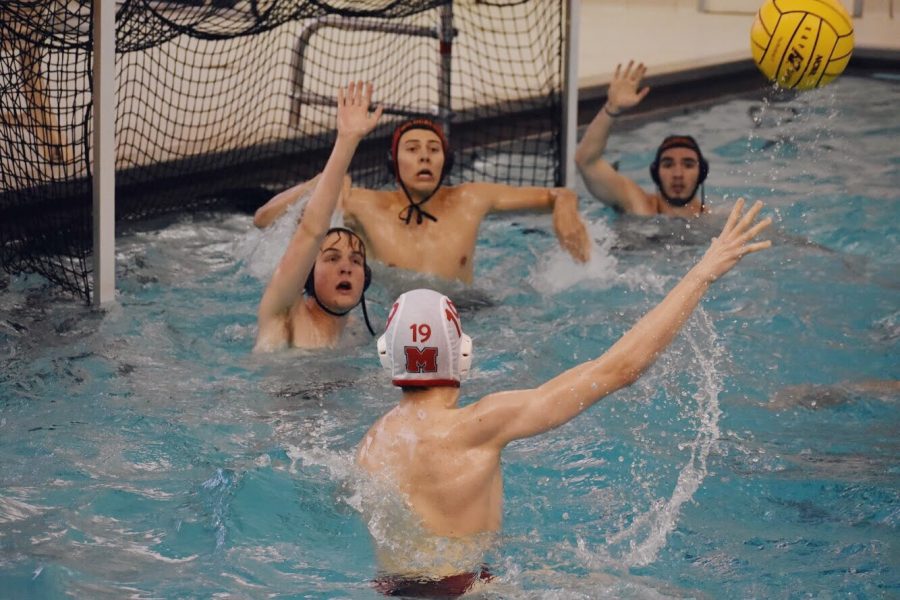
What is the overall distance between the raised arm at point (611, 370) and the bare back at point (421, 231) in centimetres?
289

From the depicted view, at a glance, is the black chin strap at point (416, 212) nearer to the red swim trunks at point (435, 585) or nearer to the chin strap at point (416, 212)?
the chin strap at point (416, 212)

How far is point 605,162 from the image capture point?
24.9 ft

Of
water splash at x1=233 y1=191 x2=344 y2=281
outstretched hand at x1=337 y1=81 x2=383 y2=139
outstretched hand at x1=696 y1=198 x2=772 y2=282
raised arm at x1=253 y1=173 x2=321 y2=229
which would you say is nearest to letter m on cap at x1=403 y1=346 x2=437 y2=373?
outstretched hand at x1=696 y1=198 x2=772 y2=282

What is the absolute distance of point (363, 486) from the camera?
12.4 feet

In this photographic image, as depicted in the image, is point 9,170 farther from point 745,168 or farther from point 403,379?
point 745,168

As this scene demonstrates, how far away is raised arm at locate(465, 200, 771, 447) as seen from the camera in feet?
11.2

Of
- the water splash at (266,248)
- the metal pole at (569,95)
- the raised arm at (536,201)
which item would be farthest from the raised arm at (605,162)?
the water splash at (266,248)

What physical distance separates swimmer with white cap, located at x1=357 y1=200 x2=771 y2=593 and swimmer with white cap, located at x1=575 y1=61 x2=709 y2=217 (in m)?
3.69

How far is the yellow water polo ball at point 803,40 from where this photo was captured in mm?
6102

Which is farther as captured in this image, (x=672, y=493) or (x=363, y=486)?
(x=672, y=493)

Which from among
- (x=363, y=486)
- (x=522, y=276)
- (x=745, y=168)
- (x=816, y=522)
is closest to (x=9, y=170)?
(x=522, y=276)

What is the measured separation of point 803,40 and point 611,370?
3283 millimetres

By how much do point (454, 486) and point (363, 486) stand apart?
322 millimetres

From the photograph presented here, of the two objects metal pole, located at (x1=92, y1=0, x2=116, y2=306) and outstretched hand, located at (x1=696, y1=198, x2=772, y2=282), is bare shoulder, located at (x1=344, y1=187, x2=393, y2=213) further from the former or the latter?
outstretched hand, located at (x1=696, y1=198, x2=772, y2=282)
